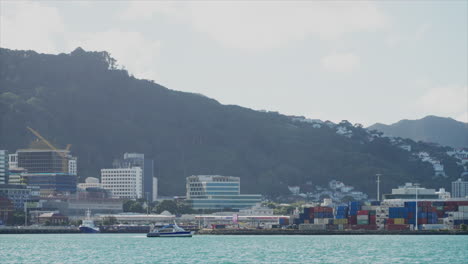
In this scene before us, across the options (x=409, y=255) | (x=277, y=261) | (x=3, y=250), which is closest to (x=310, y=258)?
(x=277, y=261)

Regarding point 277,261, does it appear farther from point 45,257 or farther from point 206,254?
point 45,257

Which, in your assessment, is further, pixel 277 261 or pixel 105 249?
pixel 105 249

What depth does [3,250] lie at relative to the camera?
155 m

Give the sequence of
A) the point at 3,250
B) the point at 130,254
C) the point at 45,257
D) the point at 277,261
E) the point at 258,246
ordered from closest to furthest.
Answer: the point at 277,261
the point at 45,257
the point at 130,254
the point at 3,250
the point at 258,246

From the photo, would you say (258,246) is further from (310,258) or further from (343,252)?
(310,258)

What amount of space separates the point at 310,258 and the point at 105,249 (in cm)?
4129

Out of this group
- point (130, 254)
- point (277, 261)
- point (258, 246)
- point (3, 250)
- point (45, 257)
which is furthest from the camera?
point (258, 246)

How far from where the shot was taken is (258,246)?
167000 millimetres

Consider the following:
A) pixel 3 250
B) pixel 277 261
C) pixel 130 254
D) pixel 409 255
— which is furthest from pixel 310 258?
pixel 3 250

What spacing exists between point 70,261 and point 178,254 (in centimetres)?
2110

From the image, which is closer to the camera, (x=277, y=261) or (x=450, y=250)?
(x=277, y=261)

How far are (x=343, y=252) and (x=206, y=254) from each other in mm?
20092

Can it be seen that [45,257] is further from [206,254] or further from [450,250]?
[450,250]

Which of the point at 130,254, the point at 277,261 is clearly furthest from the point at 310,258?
the point at 130,254
